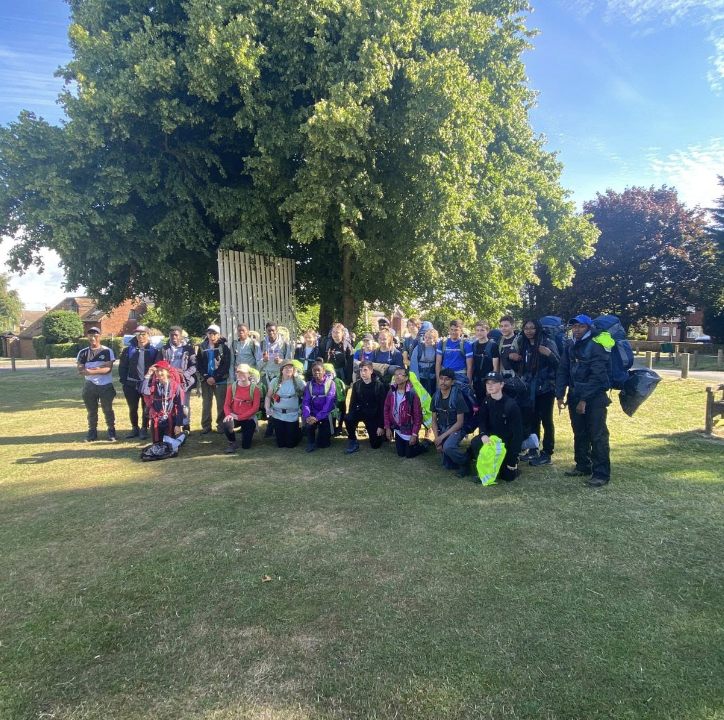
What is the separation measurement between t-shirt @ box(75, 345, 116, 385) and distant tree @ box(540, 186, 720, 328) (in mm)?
33196

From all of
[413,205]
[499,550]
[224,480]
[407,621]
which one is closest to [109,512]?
[224,480]

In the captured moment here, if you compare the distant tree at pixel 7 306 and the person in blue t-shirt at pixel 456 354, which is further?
the distant tree at pixel 7 306

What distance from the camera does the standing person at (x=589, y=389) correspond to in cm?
565

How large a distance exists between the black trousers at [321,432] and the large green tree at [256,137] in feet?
16.3

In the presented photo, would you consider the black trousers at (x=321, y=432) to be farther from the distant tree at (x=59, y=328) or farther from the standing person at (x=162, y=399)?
the distant tree at (x=59, y=328)

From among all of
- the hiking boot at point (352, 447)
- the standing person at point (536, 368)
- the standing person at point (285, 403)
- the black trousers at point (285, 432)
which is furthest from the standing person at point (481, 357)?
the black trousers at point (285, 432)

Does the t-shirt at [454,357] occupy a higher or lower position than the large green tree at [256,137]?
lower

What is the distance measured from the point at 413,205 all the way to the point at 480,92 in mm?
3426

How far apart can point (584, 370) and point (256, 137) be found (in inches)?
343

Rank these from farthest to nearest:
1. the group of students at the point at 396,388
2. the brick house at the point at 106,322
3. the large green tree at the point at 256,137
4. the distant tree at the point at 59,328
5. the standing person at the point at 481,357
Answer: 1. the brick house at the point at 106,322
2. the distant tree at the point at 59,328
3. the large green tree at the point at 256,137
4. the standing person at the point at 481,357
5. the group of students at the point at 396,388

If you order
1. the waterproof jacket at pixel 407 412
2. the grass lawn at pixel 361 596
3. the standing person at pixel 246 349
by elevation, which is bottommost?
the grass lawn at pixel 361 596

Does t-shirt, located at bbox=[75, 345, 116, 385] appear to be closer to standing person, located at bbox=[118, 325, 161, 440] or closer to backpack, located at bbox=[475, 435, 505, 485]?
standing person, located at bbox=[118, 325, 161, 440]

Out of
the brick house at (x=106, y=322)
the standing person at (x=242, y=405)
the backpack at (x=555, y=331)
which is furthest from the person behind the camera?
the brick house at (x=106, y=322)

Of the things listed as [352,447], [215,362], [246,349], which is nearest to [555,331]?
[352,447]
